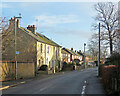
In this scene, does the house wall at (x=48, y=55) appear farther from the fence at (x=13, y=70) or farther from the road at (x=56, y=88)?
the road at (x=56, y=88)

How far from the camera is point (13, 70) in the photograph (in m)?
22.3

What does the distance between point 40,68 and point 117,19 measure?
1644 centimetres

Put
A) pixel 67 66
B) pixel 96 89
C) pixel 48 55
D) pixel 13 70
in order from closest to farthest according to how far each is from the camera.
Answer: pixel 96 89 → pixel 13 70 → pixel 48 55 → pixel 67 66

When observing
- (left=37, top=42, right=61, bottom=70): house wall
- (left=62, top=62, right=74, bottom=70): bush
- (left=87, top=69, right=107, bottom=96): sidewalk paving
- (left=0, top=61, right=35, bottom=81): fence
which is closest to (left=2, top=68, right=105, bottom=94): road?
(left=87, top=69, right=107, bottom=96): sidewalk paving

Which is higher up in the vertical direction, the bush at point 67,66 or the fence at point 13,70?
the fence at point 13,70

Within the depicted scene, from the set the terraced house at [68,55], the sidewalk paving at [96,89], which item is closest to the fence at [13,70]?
the sidewalk paving at [96,89]

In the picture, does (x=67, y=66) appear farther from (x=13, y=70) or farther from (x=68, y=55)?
(x=13, y=70)

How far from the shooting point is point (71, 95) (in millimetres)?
11469

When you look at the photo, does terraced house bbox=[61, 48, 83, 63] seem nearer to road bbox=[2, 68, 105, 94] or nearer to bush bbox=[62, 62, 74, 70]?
bush bbox=[62, 62, 74, 70]

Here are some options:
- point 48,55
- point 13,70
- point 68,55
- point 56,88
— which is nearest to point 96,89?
point 56,88

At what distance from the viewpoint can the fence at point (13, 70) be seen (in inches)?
800

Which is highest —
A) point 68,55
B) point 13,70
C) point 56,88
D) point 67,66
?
point 68,55

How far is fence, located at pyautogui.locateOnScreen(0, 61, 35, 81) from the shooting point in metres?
20.3

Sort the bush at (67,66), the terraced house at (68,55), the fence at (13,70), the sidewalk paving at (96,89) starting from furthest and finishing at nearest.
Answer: the terraced house at (68,55) < the bush at (67,66) < the fence at (13,70) < the sidewalk paving at (96,89)
